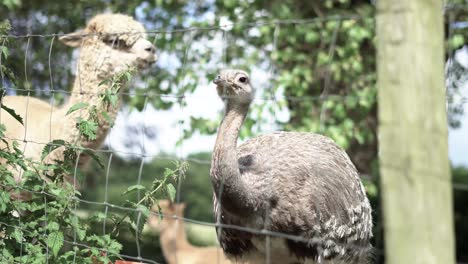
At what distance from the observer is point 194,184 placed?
2183 centimetres

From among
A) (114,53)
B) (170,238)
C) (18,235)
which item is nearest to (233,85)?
(18,235)

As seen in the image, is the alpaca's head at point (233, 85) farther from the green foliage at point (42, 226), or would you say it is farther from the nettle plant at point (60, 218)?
the green foliage at point (42, 226)

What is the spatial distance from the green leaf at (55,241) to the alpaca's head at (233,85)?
1.03 m

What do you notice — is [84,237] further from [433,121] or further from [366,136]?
[366,136]

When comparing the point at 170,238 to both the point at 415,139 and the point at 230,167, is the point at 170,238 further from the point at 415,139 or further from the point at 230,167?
the point at 415,139

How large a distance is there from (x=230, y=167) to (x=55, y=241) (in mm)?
864

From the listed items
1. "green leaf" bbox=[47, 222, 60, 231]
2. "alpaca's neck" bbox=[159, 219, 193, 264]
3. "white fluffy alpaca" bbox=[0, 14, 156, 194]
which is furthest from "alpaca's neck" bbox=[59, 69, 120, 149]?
"alpaca's neck" bbox=[159, 219, 193, 264]

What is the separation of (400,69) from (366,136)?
18.2 feet

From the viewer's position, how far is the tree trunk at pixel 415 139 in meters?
2.01

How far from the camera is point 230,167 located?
11.8ft

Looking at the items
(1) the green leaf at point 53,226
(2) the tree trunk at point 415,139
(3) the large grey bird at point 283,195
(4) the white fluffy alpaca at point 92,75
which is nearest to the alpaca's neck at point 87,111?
(4) the white fluffy alpaca at point 92,75

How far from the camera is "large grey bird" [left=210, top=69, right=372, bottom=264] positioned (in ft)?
12.1

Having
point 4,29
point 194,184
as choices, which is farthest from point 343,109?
point 194,184

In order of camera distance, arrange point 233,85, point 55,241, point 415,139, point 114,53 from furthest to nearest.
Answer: point 114,53, point 233,85, point 55,241, point 415,139
